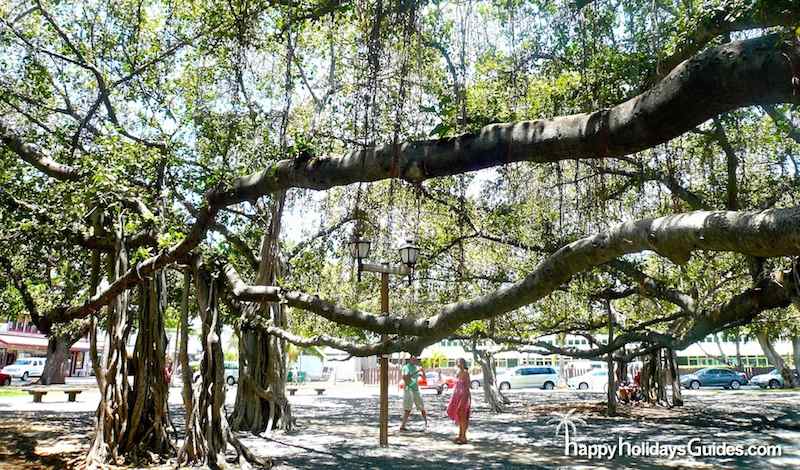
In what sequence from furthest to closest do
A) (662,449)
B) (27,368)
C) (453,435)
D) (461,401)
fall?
(27,368) → (453,435) → (461,401) → (662,449)

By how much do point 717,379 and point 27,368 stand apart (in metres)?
34.4

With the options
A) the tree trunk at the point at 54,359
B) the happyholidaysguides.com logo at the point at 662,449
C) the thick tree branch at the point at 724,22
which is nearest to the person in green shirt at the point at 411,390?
the happyholidaysguides.com logo at the point at 662,449

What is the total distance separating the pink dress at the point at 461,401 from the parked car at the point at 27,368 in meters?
29.5

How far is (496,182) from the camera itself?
24.3 ft

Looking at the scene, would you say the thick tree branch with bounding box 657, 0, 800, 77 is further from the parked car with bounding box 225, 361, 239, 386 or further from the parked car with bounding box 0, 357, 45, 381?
the parked car with bounding box 0, 357, 45, 381

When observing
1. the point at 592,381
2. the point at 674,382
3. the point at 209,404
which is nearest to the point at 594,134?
the point at 209,404

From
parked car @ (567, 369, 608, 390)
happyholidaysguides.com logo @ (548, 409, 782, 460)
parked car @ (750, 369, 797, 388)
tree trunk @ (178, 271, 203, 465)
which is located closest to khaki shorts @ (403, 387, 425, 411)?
happyholidaysguides.com logo @ (548, 409, 782, 460)

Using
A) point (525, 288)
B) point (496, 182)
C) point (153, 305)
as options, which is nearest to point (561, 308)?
point (496, 182)

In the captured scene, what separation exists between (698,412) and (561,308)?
4.10 metres

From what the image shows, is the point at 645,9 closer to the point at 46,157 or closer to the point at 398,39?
the point at 398,39

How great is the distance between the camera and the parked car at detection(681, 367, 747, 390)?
27328mm

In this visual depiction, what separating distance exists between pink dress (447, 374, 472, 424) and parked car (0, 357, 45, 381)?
1163 inches

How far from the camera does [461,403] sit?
27.3 feet

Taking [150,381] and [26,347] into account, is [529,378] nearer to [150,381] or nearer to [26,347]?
[150,381]
